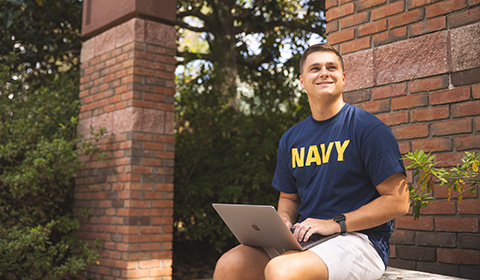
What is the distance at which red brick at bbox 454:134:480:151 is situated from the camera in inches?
120

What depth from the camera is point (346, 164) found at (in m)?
2.39

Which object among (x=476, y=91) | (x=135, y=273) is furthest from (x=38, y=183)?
(x=476, y=91)

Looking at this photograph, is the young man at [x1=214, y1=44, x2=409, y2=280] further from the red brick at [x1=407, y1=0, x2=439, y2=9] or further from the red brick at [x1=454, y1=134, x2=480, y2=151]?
the red brick at [x1=407, y1=0, x2=439, y2=9]

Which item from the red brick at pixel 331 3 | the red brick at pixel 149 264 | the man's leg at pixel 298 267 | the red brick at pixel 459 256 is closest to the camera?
the man's leg at pixel 298 267

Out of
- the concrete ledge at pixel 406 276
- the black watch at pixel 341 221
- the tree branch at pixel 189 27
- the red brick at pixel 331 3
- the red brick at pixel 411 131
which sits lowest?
the concrete ledge at pixel 406 276

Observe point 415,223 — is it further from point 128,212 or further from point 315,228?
point 128,212

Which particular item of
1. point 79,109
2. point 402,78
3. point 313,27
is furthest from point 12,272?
point 313,27

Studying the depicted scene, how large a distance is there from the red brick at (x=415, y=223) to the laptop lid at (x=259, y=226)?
1.26 metres

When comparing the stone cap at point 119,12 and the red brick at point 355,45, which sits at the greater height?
the stone cap at point 119,12

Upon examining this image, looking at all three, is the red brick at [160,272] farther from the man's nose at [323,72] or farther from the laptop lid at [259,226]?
the man's nose at [323,72]

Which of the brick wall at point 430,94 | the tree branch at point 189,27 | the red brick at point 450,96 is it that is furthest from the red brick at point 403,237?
the tree branch at point 189,27

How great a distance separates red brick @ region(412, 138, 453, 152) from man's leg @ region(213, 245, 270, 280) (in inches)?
54.1

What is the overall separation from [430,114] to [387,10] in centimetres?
79

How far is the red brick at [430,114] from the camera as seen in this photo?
3191 millimetres
